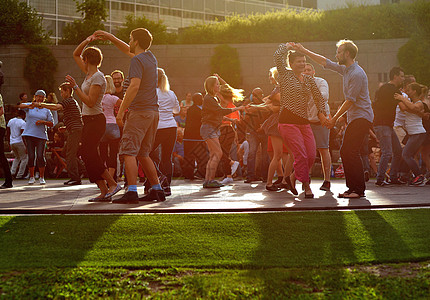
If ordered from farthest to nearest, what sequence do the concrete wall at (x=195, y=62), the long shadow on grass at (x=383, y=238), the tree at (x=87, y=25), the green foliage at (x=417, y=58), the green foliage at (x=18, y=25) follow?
the tree at (x=87, y=25)
the green foliage at (x=18, y=25)
the concrete wall at (x=195, y=62)
the green foliage at (x=417, y=58)
the long shadow on grass at (x=383, y=238)

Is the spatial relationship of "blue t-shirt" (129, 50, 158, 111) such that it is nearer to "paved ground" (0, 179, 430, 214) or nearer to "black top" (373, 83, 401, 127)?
"paved ground" (0, 179, 430, 214)

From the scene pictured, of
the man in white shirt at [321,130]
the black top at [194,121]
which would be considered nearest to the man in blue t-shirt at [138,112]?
the man in white shirt at [321,130]

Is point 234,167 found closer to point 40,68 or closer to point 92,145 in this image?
point 92,145

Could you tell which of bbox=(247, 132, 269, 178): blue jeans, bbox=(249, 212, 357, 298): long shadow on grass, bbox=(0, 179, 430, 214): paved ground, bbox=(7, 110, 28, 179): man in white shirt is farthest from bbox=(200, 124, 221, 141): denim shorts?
bbox=(7, 110, 28, 179): man in white shirt

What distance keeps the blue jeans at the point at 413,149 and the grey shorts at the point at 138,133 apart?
5671 millimetres

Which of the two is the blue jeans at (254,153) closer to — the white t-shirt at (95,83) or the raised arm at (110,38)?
the raised arm at (110,38)

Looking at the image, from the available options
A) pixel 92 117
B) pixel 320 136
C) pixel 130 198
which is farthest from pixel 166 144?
pixel 320 136

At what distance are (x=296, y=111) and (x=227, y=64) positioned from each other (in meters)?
14.5

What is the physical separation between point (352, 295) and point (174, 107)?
615 cm

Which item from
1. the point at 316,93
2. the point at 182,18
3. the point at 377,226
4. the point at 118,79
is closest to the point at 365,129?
the point at 316,93

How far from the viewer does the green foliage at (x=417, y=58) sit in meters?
21.6

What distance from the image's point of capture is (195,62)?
75.9 feet

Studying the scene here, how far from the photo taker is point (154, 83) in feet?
24.7

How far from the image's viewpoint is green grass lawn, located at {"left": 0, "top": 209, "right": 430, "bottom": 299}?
12.7ft
